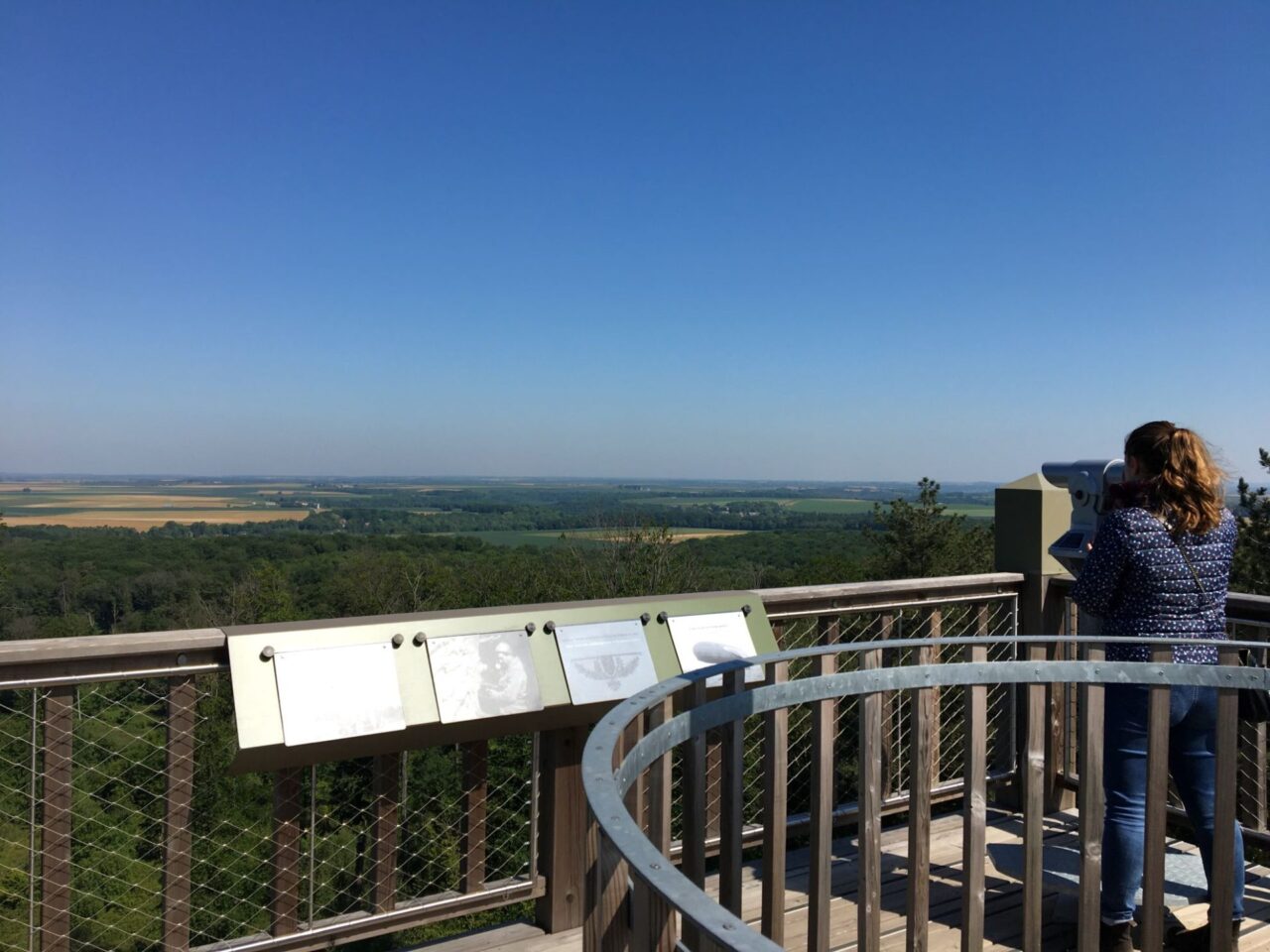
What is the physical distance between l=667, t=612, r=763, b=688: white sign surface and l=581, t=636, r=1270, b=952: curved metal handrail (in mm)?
789

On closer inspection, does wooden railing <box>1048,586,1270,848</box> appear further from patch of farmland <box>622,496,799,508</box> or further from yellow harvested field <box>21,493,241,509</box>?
yellow harvested field <box>21,493,241,509</box>

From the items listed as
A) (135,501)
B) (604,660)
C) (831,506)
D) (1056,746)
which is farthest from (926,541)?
(135,501)

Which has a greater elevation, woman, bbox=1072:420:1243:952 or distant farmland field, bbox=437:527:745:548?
woman, bbox=1072:420:1243:952

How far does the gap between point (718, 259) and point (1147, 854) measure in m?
39.8

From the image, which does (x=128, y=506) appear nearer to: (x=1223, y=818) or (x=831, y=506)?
(x=831, y=506)

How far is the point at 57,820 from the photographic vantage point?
1907 millimetres

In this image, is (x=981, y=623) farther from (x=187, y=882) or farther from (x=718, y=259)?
(x=718, y=259)

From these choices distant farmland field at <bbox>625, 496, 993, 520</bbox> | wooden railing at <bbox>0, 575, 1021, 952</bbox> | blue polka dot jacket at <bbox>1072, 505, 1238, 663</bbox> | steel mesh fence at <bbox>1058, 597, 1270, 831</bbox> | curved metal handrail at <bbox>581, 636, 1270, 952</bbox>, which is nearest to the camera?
curved metal handrail at <bbox>581, 636, 1270, 952</bbox>

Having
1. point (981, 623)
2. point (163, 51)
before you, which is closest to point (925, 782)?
point (981, 623)

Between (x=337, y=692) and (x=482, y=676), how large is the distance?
0.35 m

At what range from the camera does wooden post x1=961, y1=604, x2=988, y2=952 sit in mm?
1738

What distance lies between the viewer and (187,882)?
2012mm

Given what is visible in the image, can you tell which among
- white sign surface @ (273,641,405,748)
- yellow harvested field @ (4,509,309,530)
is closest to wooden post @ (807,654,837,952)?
white sign surface @ (273,641,405,748)

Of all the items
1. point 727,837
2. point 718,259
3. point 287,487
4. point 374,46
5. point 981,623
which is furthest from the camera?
point 287,487
